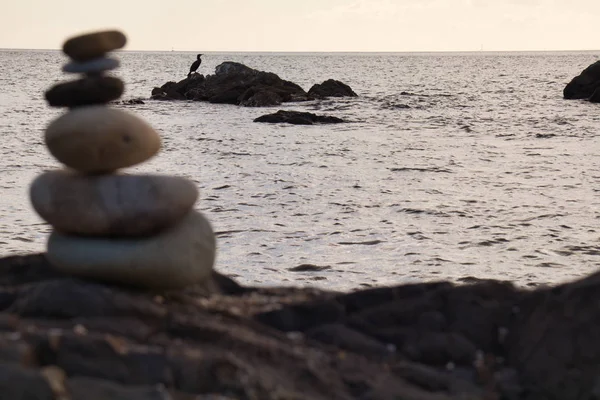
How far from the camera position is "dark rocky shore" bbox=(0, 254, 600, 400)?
4301 millimetres

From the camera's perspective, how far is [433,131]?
3416 centimetres

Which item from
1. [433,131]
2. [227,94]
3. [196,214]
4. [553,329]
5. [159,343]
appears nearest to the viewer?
[159,343]

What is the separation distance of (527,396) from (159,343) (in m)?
2.20

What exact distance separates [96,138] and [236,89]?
44.7 metres

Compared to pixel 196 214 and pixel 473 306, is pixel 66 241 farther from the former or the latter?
pixel 473 306

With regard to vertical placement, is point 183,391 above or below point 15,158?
above

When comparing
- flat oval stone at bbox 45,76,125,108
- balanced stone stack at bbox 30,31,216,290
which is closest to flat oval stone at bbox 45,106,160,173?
balanced stone stack at bbox 30,31,216,290

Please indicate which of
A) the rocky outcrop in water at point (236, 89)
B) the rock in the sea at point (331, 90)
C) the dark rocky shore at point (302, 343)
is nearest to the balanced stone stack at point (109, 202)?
the dark rocky shore at point (302, 343)

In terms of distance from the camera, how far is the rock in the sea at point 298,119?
3625cm

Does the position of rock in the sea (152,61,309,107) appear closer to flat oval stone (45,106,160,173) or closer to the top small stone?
the top small stone

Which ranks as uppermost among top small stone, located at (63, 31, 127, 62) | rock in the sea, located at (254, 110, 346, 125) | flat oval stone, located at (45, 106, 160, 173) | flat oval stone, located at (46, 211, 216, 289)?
top small stone, located at (63, 31, 127, 62)

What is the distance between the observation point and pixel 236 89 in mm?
49938

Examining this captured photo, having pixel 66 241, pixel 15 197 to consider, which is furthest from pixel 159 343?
pixel 15 197

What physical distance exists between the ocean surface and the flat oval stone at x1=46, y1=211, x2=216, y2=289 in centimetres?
572
